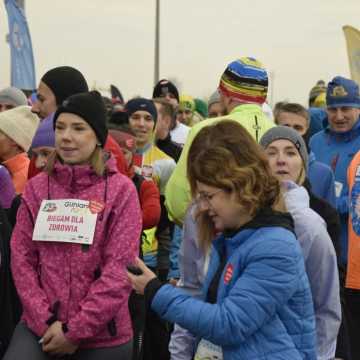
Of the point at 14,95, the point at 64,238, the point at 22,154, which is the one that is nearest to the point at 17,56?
the point at 14,95

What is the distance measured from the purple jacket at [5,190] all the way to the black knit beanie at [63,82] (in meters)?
0.66

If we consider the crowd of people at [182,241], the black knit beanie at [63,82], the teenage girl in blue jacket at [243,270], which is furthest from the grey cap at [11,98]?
the teenage girl in blue jacket at [243,270]

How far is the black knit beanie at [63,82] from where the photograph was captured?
4.91 metres

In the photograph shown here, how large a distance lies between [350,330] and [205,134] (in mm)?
3230

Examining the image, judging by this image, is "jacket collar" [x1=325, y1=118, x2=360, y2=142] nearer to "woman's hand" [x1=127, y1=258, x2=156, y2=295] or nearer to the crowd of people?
the crowd of people

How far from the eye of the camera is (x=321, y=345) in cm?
334

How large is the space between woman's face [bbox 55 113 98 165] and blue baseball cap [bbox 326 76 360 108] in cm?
327

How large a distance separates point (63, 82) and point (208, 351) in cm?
250

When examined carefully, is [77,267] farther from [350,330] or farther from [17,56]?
[17,56]

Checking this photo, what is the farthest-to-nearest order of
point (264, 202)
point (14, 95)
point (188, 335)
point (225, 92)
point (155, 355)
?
point (14, 95) → point (155, 355) → point (225, 92) → point (188, 335) → point (264, 202)

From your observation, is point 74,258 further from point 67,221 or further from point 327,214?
point 327,214

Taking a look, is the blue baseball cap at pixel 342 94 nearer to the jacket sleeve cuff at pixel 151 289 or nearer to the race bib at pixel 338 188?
the race bib at pixel 338 188

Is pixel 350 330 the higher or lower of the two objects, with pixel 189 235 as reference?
lower

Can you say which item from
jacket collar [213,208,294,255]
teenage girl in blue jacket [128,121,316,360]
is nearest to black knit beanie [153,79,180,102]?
teenage girl in blue jacket [128,121,316,360]
